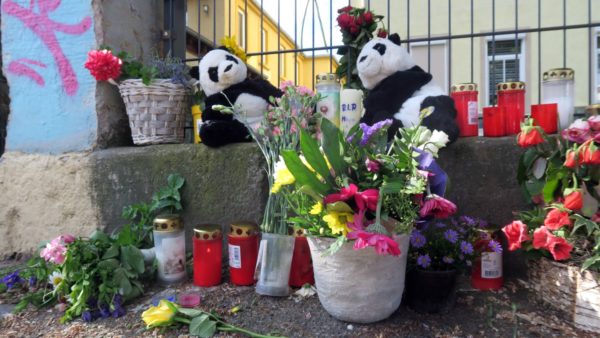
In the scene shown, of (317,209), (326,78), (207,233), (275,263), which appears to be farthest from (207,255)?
(326,78)

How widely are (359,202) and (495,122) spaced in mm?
1037

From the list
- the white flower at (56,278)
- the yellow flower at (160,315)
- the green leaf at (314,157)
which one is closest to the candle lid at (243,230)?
the yellow flower at (160,315)

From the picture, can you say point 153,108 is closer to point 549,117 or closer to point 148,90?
point 148,90

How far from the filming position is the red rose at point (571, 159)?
4.81ft

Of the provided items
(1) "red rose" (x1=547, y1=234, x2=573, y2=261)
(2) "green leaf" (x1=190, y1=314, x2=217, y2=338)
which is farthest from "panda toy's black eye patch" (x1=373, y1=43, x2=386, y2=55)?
(2) "green leaf" (x1=190, y1=314, x2=217, y2=338)

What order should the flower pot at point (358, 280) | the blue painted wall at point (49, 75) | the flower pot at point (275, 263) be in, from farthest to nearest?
the blue painted wall at point (49, 75) < the flower pot at point (275, 263) < the flower pot at point (358, 280)

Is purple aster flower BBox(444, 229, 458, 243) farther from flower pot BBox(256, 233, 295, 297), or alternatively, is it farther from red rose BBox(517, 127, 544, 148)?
flower pot BBox(256, 233, 295, 297)

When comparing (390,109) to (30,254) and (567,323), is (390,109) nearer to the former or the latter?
(567,323)

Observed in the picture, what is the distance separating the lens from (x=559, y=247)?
4.69 feet

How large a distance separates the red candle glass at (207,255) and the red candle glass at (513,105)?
1354 mm

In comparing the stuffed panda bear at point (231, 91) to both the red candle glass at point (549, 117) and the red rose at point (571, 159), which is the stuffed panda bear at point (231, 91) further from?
the red rose at point (571, 159)

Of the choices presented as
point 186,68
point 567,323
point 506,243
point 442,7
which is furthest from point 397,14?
point 567,323

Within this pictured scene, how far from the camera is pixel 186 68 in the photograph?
256cm

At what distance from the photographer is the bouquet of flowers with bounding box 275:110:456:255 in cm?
126
